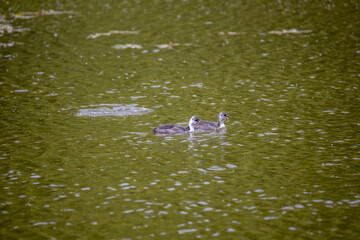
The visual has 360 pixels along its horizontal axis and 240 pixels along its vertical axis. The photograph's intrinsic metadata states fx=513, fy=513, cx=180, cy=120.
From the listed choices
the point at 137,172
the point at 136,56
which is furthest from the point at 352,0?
the point at 137,172

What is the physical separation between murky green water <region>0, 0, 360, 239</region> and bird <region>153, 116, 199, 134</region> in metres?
0.47

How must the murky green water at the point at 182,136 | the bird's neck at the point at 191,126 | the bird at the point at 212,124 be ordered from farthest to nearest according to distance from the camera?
the bird at the point at 212,124, the bird's neck at the point at 191,126, the murky green water at the point at 182,136

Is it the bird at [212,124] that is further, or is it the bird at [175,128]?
the bird at [212,124]

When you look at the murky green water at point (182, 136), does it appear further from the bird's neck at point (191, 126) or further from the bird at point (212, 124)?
the bird's neck at point (191, 126)

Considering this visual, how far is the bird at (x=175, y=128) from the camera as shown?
25.4 meters

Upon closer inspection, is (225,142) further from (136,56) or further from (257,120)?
(136,56)

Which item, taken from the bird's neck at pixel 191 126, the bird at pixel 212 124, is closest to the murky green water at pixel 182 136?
the bird at pixel 212 124

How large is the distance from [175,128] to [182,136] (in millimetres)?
593

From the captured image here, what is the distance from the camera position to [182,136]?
25.9m

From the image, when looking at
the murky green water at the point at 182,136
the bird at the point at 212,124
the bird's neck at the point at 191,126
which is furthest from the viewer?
the bird at the point at 212,124

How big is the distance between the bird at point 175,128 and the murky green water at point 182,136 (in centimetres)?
47

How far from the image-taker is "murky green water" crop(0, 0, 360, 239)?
17641 millimetres

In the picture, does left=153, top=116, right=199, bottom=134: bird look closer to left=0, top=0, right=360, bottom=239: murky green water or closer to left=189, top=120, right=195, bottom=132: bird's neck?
left=189, top=120, right=195, bottom=132: bird's neck

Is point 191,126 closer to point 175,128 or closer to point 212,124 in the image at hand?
point 175,128
